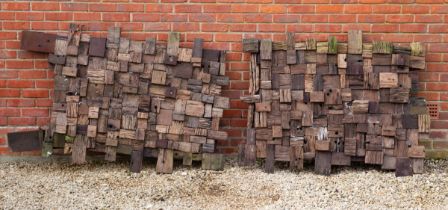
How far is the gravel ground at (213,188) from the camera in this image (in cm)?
406

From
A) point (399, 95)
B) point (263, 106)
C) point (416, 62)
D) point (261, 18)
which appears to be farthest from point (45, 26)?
point (416, 62)

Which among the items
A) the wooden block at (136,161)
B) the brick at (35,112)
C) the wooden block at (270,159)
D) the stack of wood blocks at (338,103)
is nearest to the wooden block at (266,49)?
the stack of wood blocks at (338,103)

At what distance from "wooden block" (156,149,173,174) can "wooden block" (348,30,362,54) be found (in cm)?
173

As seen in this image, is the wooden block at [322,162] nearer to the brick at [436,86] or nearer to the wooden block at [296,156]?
the wooden block at [296,156]

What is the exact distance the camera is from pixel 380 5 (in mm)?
4793

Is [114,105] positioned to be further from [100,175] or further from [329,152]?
[329,152]

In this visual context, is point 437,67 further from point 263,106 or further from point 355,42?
point 263,106

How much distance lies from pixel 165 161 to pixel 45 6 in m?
1.67

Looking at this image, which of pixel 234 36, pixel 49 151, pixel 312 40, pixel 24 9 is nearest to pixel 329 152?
pixel 312 40

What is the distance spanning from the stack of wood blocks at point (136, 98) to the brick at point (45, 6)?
28 cm

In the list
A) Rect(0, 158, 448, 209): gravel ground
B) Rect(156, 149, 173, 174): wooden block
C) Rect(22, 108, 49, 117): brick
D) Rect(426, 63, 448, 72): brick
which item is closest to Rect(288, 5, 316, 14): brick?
Rect(426, 63, 448, 72): brick

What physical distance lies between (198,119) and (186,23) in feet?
2.74

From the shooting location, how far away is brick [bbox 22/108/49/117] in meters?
4.89

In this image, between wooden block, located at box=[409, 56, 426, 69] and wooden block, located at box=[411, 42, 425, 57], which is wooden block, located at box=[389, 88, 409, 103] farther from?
wooden block, located at box=[411, 42, 425, 57]
